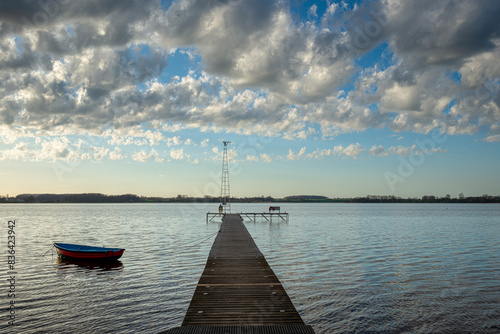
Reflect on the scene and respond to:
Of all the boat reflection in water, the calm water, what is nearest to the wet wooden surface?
the calm water

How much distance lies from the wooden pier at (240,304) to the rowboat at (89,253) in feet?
33.0

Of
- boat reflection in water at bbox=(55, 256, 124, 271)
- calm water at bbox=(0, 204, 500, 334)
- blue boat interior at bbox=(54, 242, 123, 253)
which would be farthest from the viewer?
blue boat interior at bbox=(54, 242, 123, 253)

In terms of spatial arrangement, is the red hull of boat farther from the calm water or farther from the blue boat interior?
the calm water

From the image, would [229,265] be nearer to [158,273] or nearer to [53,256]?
[158,273]

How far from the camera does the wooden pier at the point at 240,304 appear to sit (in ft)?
36.2

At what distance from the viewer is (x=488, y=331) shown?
13.8m

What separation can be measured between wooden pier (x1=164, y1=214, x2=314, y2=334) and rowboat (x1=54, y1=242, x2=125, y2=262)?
33.0 ft

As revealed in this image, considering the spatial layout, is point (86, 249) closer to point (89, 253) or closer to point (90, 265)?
point (89, 253)

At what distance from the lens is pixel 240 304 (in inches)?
539

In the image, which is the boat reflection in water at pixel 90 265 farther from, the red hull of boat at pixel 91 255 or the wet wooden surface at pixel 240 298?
the wet wooden surface at pixel 240 298

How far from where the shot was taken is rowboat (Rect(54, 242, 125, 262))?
2748cm

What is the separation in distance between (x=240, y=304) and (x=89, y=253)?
19.2 metres

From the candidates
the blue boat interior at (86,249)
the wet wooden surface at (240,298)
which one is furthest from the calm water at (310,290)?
the wet wooden surface at (240,298)

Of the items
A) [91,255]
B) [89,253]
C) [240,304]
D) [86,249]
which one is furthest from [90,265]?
[240,304]
